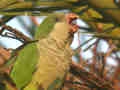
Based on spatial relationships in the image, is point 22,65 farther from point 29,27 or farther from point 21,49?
point 29,27

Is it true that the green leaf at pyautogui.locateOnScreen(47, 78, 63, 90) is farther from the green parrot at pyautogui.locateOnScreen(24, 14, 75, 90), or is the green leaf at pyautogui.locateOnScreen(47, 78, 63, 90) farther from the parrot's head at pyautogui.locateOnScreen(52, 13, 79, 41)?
the parrot's head at pyautogui.locateOnScreen(52, 13, 79, 41)

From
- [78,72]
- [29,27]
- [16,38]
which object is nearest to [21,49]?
[16,38]

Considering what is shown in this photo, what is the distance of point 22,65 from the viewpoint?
419 mm

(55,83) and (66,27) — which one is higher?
(66,27)

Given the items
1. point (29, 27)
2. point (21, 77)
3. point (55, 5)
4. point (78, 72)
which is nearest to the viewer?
point (55, 5)

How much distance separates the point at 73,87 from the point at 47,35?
0.19 metres

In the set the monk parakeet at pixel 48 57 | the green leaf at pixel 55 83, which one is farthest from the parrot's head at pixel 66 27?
the green leaf at pixel 55 83

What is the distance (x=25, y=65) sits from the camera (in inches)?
17.0

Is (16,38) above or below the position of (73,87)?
above

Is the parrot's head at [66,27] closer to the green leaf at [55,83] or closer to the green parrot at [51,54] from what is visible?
the green parrot at [51,54]

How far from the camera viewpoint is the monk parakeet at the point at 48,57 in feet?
1.41

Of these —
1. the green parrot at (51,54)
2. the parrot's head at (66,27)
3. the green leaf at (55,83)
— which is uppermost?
the parrot's head at (66,27)

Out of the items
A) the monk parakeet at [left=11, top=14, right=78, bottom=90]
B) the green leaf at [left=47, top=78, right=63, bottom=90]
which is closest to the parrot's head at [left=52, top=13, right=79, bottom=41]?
the monk parakeet at [left=11, top=14, right=78, bottom=90]

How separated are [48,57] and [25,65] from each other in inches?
2.4
